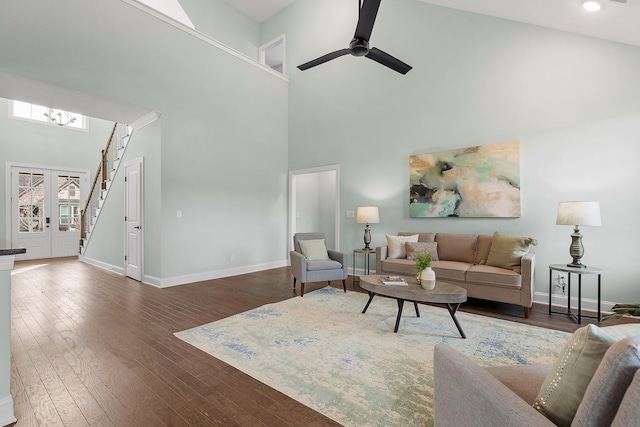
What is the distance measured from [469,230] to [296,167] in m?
3.71

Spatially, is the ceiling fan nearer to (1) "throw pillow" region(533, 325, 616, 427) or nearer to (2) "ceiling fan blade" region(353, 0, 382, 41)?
(2) "ceiling fan blade" region(353, 0, 382, 41)

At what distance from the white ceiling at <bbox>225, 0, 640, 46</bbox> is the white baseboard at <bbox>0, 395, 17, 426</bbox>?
211 inches

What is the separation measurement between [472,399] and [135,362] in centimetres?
245

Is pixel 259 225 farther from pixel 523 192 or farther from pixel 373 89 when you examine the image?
pixel 523 192

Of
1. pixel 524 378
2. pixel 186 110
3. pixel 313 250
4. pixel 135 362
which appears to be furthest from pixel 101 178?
pixel 524 378

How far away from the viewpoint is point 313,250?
4.64 meters

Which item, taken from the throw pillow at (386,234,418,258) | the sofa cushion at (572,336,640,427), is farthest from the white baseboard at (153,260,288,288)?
the sofa cushion at (572,336,640,427)

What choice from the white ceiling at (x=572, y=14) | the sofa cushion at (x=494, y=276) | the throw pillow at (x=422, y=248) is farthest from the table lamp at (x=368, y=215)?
the white ceiling at (x=572, y=14)

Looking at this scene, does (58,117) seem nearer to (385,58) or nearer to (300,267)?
(300,267)

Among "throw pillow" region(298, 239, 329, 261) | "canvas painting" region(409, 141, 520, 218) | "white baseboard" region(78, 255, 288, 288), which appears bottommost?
"white baseboard" region(78, 255, 288, 288)

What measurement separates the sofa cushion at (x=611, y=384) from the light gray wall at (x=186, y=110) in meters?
5.06

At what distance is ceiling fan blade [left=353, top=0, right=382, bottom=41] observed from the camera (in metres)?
2.70

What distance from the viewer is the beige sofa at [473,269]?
341 centimetres

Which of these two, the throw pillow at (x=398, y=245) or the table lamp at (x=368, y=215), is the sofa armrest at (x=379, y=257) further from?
the table lamp at (x=368, y=215)
